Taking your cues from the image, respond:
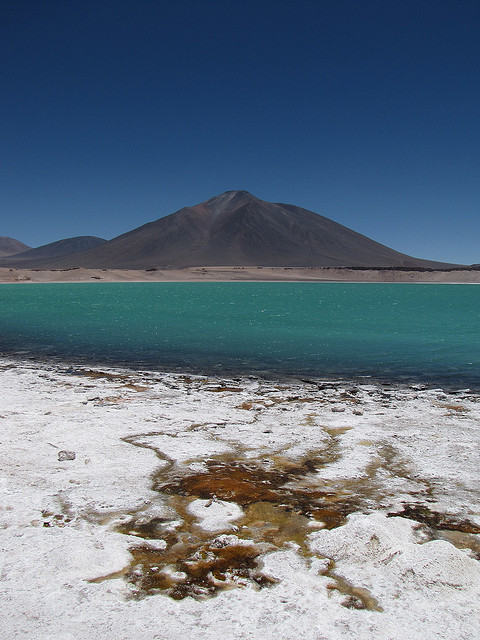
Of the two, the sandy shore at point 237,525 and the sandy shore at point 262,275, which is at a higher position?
the sandy shore at point 262,275

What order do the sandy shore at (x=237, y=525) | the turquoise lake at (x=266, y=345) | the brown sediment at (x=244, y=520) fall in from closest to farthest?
the sandy shore at (x=237, y=525), the brown sediment at (x=244, y=520), the turquoise lake at (x=266, y=345)

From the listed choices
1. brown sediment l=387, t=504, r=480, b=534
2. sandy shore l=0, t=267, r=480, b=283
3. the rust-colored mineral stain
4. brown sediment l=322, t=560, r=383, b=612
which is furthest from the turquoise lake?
sandy shore l=0, t=267, r=480, b=283

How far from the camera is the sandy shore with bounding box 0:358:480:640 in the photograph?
3062mm

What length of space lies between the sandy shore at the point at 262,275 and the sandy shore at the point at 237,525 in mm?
120329

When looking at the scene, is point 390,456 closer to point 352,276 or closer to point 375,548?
point 375,548

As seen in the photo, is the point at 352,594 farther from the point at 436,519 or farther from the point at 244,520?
the point at 436,519

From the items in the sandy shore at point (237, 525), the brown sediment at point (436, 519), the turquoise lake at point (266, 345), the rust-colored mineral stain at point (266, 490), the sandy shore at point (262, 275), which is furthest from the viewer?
the sandy shore at point (262, 275)

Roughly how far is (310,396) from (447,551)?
19.9 feet

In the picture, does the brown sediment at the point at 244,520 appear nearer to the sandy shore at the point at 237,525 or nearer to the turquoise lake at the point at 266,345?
the sandy shore at the point at 237,525

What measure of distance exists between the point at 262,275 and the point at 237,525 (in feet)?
510

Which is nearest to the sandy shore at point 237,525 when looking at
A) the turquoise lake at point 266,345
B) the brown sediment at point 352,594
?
the brown sediment at point 352,594

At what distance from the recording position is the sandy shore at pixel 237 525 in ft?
10.0

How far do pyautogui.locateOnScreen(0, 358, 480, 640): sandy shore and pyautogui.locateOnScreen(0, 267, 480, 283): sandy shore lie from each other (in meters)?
120

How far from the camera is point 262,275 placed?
158500 millimetres
